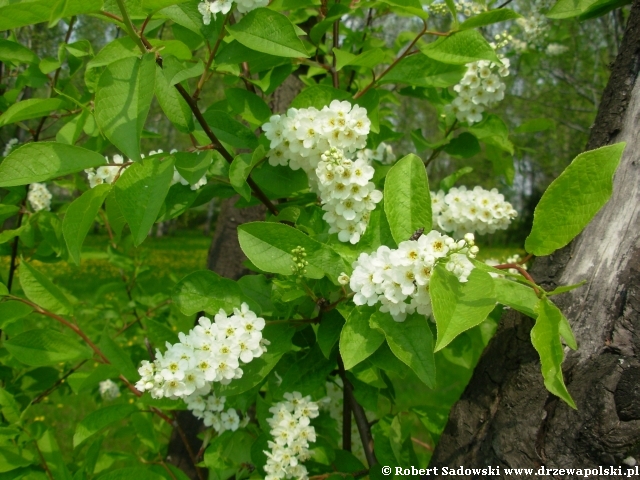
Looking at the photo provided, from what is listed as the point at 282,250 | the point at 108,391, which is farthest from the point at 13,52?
the point at 108,391

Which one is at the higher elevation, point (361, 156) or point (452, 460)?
point (361, 156)

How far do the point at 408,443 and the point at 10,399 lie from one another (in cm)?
128

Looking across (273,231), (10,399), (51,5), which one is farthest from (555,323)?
(10,399)

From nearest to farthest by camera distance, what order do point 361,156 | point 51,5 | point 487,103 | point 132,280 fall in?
point 51,5 → point 361,156 → point 487,103 → point 132,280

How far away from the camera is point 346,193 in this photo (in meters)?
1.41

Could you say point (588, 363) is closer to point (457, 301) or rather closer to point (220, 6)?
point (457, 301)

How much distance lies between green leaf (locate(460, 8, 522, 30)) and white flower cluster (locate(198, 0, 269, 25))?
532 millimetres

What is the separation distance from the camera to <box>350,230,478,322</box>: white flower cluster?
111cm

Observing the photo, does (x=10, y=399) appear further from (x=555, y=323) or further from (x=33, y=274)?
(x=555, y=323)

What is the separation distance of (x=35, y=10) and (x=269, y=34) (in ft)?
1.60

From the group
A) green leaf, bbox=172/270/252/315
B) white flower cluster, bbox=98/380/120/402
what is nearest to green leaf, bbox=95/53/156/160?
green leaf, bbox=172/270/252/315

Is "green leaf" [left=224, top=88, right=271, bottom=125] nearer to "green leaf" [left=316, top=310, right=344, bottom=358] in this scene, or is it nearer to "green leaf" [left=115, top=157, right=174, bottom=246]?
"green leaf" [left=115, top=157, right=174, bottom=246]

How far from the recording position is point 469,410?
1376mm

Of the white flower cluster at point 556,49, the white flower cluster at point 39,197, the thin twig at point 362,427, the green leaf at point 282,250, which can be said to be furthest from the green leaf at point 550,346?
the white flower cluster at point 556,49
